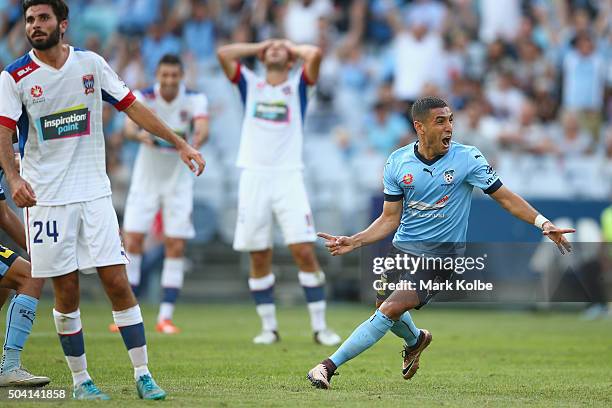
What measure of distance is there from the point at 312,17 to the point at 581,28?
18.3ft

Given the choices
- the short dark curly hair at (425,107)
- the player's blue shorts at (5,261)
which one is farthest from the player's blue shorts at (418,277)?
the player's blue shorts at (5,261)

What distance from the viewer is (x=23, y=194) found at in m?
7.38

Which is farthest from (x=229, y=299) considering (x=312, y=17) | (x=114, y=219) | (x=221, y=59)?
(x=114, y=219)

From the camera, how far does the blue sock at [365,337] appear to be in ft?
28.2

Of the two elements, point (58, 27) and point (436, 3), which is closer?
point (58, 27)

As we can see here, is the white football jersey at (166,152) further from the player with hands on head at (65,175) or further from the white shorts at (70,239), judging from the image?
the white shorts at (70,239)

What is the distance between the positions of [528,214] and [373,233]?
1211mm

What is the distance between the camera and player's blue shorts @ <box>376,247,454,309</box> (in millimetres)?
8641

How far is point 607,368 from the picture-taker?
34.9ft

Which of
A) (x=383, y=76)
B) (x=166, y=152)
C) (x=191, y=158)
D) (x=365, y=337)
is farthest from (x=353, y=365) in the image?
(x=383, y=76)

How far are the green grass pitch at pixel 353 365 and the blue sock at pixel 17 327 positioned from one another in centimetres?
39

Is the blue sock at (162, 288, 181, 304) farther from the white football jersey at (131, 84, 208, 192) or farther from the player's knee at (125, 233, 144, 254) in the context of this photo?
the white football jersey at (131, 84, 208, 192)

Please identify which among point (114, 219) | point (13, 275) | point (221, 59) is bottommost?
point (13, 275)

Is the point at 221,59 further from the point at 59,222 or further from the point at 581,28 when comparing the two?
the point at 581,28
